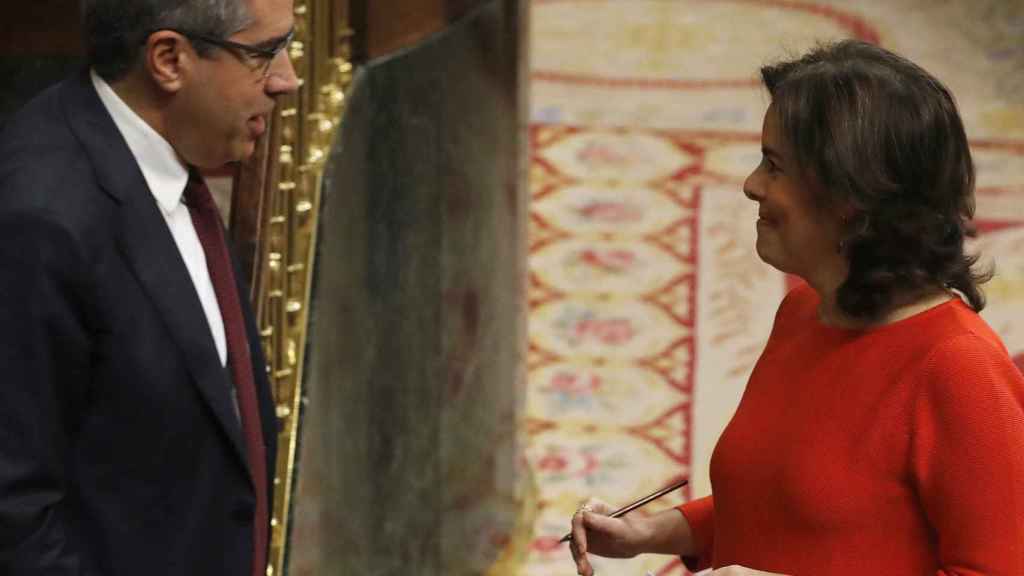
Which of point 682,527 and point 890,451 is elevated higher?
point 890,451

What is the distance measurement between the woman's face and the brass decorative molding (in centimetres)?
112

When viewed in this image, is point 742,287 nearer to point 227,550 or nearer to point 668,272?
point 668,272

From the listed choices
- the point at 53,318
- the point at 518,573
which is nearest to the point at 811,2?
the point at 518,573

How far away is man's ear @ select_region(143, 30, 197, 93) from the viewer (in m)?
2.00

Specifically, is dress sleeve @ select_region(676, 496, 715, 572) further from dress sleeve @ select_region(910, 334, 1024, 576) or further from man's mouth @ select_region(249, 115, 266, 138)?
man's mouth @ select_region(249, 115, 266, 138)

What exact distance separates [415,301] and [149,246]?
1.45 metres

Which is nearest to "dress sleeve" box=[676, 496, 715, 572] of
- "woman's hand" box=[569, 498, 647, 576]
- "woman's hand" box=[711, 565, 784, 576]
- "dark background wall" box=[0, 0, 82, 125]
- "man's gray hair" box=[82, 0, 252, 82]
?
"woman's hand" box=[569, 498, 647, 576]

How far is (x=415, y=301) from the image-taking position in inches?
134

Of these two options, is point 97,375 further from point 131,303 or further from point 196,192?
point 196,192

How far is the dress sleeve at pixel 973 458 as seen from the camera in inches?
69.1

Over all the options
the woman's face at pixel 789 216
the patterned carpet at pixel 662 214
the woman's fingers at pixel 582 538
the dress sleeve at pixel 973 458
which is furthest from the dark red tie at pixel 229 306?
the patterned carpet at pixel 662 214

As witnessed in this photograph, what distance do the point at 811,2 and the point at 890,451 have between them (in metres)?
5.80

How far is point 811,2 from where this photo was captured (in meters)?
7.39

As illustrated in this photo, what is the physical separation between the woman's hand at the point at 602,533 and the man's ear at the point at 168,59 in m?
0.72
